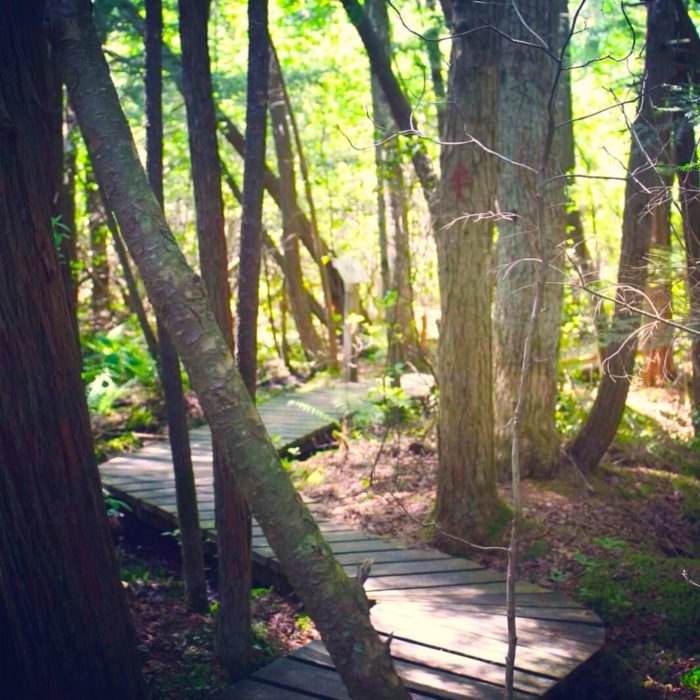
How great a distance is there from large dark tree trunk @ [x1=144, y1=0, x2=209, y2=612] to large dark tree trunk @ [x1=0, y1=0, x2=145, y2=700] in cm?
146

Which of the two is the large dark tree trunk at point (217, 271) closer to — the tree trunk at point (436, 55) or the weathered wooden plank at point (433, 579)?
the weathered wooden plank at point (433, 579)

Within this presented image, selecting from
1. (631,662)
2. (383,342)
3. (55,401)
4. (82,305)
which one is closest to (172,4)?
(383,342)

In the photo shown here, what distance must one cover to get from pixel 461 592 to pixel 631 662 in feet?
3.85

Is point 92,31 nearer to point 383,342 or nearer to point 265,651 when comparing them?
point 265,651

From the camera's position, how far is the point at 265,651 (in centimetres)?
555

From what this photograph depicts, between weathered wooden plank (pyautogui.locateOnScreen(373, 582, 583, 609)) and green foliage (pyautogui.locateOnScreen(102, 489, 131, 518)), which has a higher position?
green foliage (pyautogui.locateOnScreen(102, 489, 131, 518))

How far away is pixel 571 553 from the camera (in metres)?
6.44

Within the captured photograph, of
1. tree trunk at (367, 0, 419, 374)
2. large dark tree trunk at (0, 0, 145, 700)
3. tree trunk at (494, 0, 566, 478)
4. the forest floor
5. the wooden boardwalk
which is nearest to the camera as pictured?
large dark tree trunk at (0, 0, 145, 700)

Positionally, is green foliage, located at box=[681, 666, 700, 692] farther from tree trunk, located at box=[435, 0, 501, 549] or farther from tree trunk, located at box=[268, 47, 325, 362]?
tree trunk, located at box=[268, 47, 325, 362]

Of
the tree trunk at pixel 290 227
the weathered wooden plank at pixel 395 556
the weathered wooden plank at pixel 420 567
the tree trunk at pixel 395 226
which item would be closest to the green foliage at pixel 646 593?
the weathered wooden plank at pixel 420 567

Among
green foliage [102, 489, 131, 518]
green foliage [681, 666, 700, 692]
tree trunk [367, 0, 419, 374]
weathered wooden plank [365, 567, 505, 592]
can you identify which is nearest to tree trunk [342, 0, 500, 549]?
weathered wooden plank [365, 567, 505, 592]

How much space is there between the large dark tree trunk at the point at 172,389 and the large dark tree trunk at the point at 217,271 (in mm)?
651

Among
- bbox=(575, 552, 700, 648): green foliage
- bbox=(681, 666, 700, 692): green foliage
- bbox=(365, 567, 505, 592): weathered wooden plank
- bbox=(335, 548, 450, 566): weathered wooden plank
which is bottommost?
bbox=(681, 666, 700, 692): green foliage

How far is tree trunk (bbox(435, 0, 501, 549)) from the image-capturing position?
622 cm
